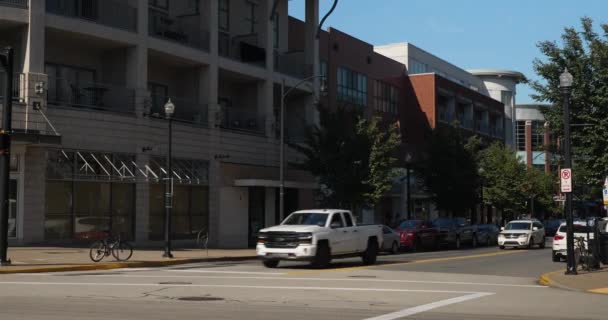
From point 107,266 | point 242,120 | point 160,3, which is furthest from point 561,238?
point 160,3

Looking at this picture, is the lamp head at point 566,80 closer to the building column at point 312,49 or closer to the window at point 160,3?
the window at point 160,3

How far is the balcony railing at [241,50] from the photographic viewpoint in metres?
39.4

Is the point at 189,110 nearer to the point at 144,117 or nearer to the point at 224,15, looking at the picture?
the point at 144,117

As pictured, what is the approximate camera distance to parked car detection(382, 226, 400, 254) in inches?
1281

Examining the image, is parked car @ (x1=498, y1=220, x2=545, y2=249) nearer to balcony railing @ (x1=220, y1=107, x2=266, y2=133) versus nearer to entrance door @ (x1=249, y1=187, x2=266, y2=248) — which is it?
entrance door @ (x1=249, y1=187, x2=266, y2=248)

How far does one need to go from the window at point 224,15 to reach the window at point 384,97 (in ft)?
63.1

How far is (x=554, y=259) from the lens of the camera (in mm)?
26938

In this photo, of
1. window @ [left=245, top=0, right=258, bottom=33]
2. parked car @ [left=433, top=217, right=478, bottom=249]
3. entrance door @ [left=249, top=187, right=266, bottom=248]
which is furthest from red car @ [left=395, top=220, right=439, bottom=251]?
window @ [left=245, top=0, right=258, bottom=33]

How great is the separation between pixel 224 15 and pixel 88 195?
44.4 ft

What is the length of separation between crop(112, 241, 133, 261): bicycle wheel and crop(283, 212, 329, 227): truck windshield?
5.29 meters

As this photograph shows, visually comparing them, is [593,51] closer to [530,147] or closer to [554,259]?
[554,259]

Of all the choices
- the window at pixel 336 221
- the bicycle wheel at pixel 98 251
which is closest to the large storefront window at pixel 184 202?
the bicycle wheel at pixel 98 251

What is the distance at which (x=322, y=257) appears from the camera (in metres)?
22.8

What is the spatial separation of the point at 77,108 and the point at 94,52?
405 centimetres
